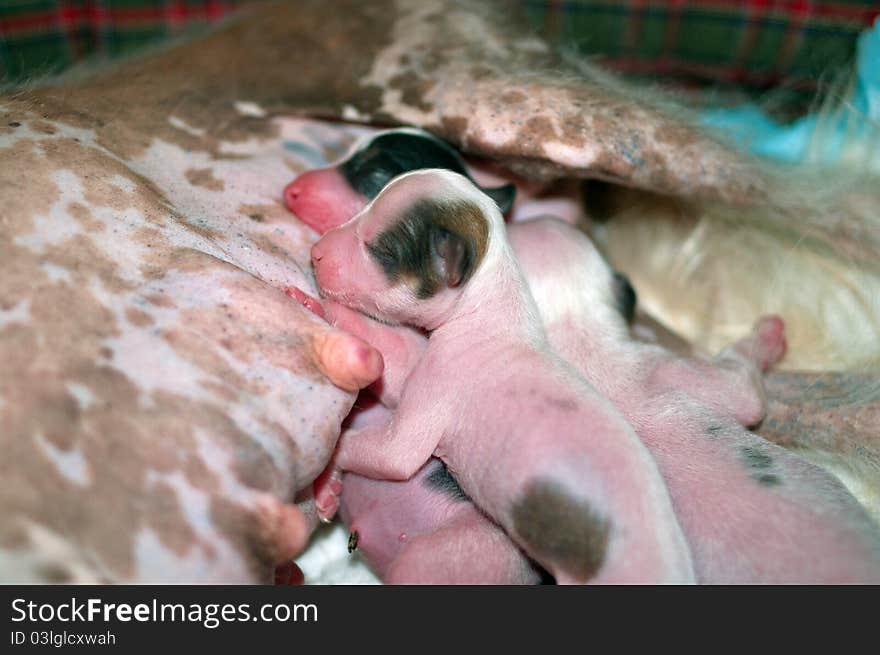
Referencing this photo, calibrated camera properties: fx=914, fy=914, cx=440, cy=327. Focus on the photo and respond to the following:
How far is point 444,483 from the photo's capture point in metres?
1.21

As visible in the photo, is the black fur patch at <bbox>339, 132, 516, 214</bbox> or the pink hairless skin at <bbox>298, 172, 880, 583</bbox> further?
the black fur patch at <bbox>339, 132, 516, 214</bbox>

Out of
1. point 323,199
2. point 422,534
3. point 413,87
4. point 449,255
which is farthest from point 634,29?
point 422,534

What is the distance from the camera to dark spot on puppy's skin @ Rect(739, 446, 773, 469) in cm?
111

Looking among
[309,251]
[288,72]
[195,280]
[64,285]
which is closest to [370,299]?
[309,251]

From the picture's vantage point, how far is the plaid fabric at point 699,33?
2.61m

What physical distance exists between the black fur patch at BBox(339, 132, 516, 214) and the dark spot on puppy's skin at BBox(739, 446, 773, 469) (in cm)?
54

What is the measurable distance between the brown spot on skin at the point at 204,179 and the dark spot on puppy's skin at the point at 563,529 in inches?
25.6

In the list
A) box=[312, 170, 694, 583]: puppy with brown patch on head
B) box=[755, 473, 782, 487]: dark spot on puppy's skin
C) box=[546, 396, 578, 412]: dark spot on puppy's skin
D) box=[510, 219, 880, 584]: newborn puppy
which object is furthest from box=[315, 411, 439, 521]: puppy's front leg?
box=[755, 473, 782, 487]: dark spot on puppy's skin

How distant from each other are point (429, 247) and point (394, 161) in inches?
9.7

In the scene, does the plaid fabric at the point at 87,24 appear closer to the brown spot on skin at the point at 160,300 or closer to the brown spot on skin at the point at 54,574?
the brown spot on skin at the point at 160,300

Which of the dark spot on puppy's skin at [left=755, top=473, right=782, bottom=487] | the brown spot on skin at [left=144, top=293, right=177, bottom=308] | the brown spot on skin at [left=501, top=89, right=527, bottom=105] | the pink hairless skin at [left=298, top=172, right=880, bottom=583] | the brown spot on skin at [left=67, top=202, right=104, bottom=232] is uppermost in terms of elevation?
the brown spot on skin at [left=501, top=89, right=527, bottom=105]

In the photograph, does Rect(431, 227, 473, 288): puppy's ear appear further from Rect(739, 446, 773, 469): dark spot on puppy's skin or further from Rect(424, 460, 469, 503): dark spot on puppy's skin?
Rect(739, 446, 773, 469): dark spot on puppy's skin

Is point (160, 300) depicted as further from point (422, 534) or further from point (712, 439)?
point (712, 439)

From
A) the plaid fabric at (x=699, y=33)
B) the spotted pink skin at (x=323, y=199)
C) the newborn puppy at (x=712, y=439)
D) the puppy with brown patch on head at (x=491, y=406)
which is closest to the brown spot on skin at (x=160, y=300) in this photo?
the puppy with brown patch on head at (x=491, y=406)
